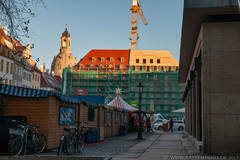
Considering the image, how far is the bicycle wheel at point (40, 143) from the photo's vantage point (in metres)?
13.8

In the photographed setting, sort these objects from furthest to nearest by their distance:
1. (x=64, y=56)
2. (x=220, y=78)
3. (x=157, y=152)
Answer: (x=64, y=56) < (x=157, y=152) < (x=220, y=78)

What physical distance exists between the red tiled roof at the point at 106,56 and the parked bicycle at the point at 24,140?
3119 inches

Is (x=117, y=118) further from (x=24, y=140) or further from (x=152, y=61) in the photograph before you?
(x=152, y=61)

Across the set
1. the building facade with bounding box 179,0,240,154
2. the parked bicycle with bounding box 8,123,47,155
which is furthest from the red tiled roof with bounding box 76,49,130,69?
the building facade with bounding box 179,0,240,154

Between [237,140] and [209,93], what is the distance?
2063mm

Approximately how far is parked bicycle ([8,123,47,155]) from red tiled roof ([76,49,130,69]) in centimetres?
7923

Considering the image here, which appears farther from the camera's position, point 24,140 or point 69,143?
point 69,143

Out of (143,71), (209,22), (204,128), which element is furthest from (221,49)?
(143,71)

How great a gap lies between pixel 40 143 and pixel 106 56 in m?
84.3

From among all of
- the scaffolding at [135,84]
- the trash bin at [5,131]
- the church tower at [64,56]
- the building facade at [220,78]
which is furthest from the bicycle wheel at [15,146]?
the church tower at [64,56]

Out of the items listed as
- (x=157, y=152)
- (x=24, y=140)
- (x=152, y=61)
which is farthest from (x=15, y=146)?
(x=152, y=61)

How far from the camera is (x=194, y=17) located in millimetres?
13531

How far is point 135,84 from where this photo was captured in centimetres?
8656

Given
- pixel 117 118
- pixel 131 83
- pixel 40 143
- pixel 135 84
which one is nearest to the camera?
pixel 40 143
